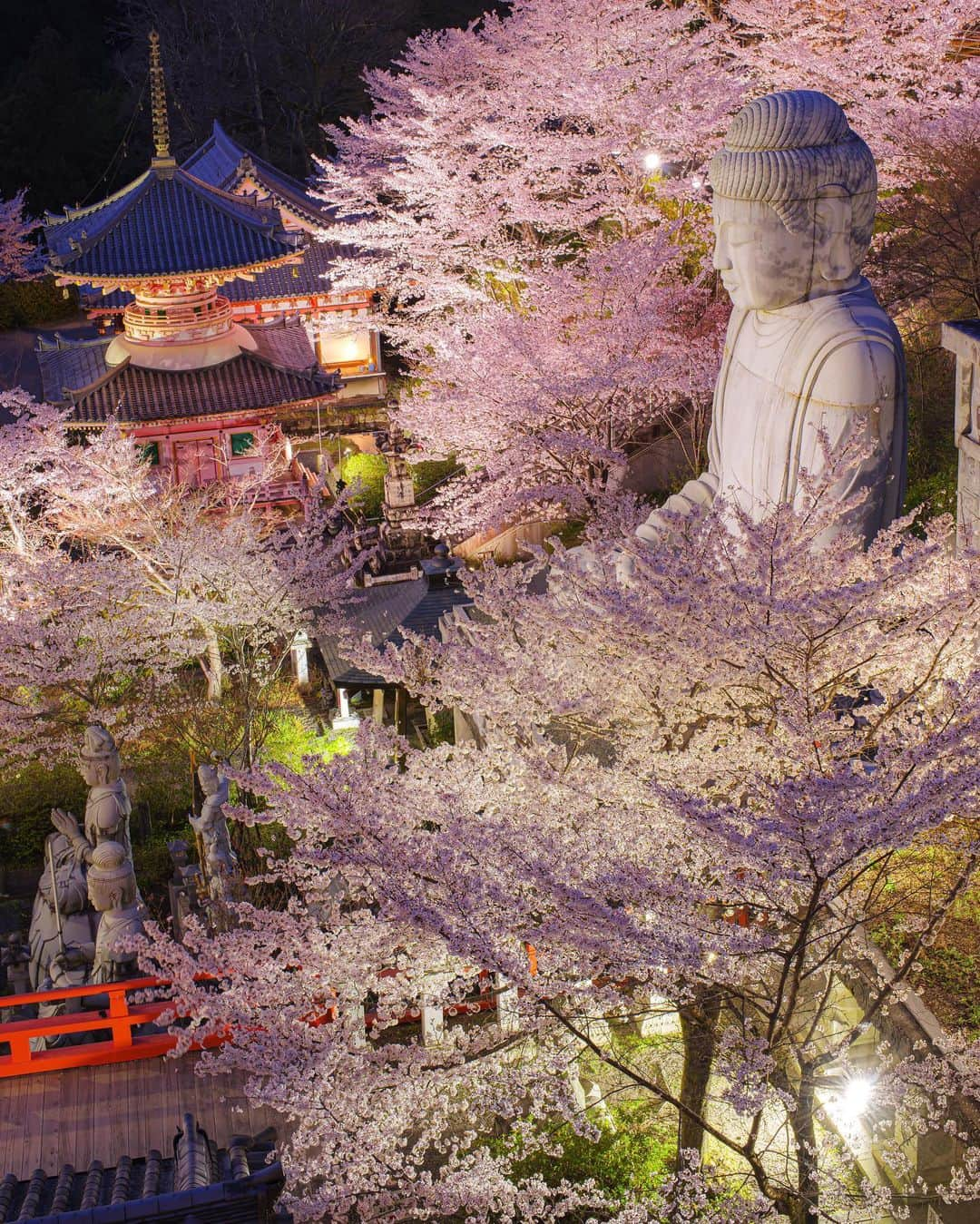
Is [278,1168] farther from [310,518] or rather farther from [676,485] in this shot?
[676,485]

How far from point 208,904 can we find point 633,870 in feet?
16.5

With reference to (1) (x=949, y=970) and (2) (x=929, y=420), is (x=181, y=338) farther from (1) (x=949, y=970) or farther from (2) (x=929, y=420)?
(1) (x=949, y=970)

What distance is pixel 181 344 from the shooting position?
900 inches

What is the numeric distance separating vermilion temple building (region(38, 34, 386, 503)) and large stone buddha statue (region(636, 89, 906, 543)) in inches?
539

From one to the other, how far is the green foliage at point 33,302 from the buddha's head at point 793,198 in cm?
3093

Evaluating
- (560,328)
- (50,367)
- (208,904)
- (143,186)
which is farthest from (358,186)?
(208,904)

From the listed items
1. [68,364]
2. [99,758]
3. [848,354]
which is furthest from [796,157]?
[68,364]

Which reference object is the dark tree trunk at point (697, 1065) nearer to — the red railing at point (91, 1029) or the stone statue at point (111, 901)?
the red railing at point (91, 1029)

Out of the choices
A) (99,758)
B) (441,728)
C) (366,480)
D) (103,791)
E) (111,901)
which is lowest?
(111,901)

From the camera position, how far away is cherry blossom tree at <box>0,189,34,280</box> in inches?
1369

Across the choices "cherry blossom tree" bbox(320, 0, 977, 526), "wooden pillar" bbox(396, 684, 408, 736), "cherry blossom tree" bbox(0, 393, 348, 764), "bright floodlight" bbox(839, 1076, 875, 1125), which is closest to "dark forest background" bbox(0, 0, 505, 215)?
"cherry blossom tree" bbox(320, 0, 977, 526)

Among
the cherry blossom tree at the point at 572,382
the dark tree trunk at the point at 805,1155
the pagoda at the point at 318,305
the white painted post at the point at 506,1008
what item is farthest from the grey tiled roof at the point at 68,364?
the dark tree trunk at the point at 805,1155

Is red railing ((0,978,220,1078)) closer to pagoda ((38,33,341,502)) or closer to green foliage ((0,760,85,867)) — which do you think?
green foliage ((0,760,85,867))

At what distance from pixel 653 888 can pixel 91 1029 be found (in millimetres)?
4868
